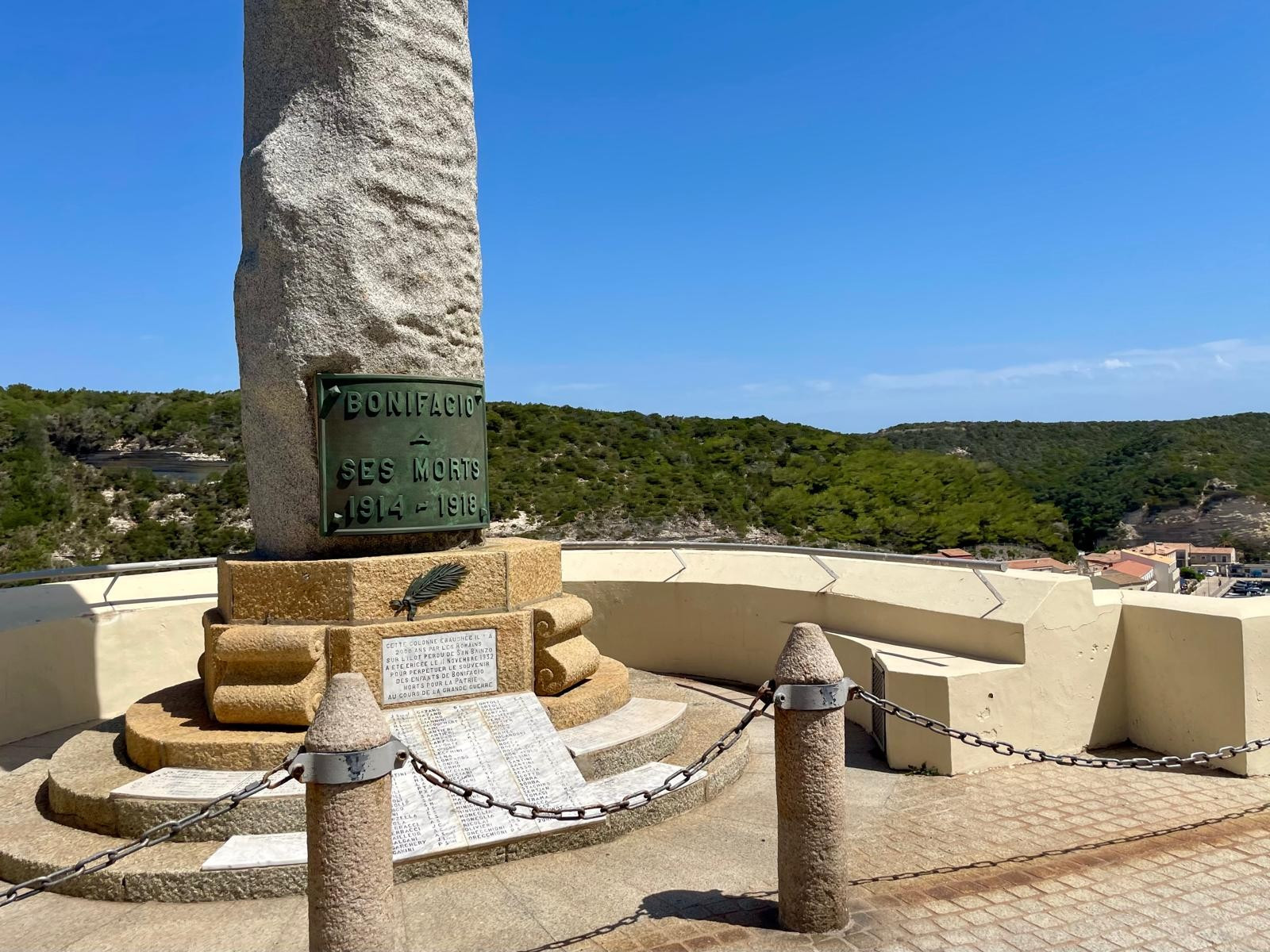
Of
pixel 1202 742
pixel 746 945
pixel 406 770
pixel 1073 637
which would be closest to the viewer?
pixel 746 945

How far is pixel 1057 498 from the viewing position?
37.9 meters

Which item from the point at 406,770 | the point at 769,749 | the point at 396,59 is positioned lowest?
the point at 769,749

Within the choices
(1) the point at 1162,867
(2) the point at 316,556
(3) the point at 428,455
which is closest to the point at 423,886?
(2) the point at 316,556

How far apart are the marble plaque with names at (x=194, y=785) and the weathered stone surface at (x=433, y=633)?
2.11ft

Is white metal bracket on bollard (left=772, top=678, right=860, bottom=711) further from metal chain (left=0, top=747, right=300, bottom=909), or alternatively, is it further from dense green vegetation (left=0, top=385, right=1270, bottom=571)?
dense green vegetation (left=0, top=385, right=1270, bottom=571)

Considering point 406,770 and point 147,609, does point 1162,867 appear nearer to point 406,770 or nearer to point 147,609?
point 406,770

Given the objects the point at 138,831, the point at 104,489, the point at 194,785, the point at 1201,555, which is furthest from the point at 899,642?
the point at 1201,555

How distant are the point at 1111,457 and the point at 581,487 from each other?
3284 centimetres

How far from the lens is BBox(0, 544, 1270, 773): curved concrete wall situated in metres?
5.48

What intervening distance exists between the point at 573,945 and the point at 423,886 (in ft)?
2.90

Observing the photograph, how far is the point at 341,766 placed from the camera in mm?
2684

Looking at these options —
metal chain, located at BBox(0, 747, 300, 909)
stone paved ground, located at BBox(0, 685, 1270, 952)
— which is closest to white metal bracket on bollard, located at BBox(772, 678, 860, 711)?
stone paved ground, located at BBox(0, 685, 1270, 952)

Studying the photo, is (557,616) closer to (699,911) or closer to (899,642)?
(699,911)

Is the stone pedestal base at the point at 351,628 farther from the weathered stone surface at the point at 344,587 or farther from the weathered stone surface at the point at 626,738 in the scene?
the weathered stone surface at the point at 626,738
